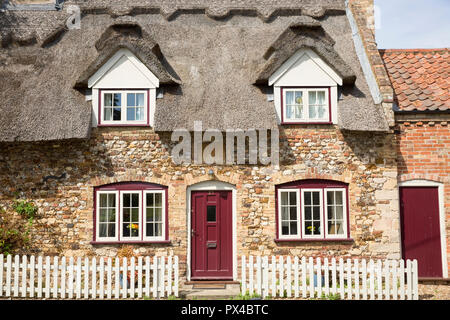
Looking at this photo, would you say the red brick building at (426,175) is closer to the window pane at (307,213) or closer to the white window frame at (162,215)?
the window pane at (307,213)

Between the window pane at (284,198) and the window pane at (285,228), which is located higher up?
the window pane at (284,198)

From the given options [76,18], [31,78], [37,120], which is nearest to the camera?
[37,120]

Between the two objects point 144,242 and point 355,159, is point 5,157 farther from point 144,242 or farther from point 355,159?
point 355,159

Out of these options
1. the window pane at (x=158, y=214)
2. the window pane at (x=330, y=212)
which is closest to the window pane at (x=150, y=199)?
the window pane at (x=158, y=214)

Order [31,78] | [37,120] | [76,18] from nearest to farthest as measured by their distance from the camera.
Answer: [37,120]
[31,78]
[76,18]

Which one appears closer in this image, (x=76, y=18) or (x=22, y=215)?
(x=22, y=215)

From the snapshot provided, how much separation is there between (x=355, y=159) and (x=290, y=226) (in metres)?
2.50

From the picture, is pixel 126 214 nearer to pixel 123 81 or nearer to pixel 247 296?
pixel 123 81

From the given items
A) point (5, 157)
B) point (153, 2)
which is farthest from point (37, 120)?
point (153, 2)

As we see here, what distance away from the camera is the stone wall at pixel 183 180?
1035 centimetres

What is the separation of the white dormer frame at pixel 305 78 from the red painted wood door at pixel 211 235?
2.80 m

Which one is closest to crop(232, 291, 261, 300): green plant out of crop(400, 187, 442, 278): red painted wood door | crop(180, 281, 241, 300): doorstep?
crop(180, 281, 241, 300): doorstep

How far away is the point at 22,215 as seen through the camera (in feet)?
34.0

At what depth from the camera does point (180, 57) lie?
38.4ft
